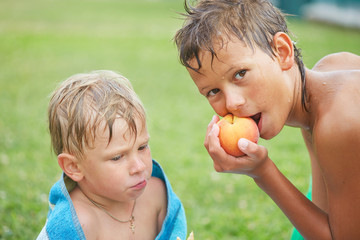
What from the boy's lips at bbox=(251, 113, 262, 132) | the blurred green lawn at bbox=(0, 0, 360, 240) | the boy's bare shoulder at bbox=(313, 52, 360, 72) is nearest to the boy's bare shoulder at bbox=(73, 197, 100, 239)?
the boy's lips at bbox=(251, 113, 262, 132)

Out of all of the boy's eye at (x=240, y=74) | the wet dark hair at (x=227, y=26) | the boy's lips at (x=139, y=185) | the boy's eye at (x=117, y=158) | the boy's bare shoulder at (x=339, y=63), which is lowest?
the boy's lips at (x=139, y=185)

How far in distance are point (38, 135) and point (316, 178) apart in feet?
15.5

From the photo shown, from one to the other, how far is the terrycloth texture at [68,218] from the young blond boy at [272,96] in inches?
19.5

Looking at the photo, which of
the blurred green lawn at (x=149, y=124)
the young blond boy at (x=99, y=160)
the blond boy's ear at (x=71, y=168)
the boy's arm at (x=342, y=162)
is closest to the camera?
the boy's arm at (x=342, y=162)

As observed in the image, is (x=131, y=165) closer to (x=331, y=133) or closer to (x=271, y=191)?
(x=271, y=191)

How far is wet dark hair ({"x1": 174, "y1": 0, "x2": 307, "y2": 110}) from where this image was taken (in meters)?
2.41

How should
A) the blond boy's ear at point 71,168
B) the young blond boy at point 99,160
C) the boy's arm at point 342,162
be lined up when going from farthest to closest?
the blond boy's ear at point 71,168 < the young blond boy at point 99,160 < the boy's arm at point 342,162

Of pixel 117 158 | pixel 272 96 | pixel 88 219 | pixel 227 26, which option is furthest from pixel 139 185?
pixel 227 26

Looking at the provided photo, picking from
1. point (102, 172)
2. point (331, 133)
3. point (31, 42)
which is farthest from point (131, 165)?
point (31, 42)

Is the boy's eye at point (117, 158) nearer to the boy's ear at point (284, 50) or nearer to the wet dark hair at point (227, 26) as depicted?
the wet dark hair at point (227, 26)

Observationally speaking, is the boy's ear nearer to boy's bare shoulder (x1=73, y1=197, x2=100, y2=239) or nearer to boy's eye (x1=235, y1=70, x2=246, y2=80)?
boy's eye (x1=235, y1=70, x2=246, y2=80)

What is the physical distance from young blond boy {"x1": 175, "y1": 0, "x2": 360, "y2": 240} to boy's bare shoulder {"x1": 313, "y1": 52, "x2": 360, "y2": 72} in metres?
0.38

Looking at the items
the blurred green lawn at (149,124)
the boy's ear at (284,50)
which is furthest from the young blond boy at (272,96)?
the blurred green lawn at (149,124)

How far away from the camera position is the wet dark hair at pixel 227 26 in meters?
2.41
